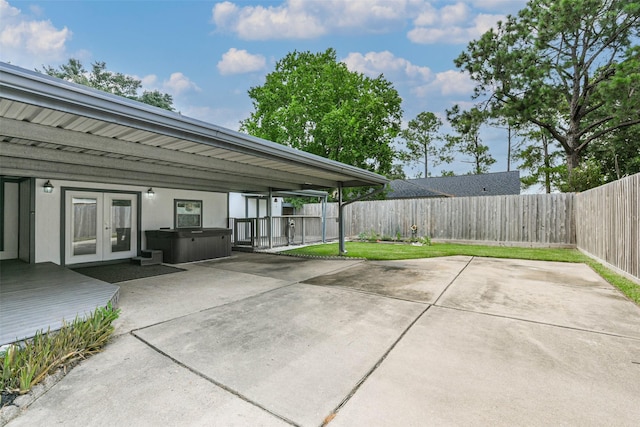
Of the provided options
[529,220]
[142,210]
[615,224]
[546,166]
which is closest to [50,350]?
[142,210]

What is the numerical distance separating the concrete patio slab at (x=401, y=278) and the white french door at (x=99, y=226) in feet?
18.9

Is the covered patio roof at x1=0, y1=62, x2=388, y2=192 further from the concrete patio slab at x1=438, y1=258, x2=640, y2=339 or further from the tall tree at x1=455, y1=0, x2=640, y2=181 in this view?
the tall tree at x1=455, y1=0, x2=640, y2=181

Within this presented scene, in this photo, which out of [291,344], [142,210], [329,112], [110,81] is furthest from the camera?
[110,81]

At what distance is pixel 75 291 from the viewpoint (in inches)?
162

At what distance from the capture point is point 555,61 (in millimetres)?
14086

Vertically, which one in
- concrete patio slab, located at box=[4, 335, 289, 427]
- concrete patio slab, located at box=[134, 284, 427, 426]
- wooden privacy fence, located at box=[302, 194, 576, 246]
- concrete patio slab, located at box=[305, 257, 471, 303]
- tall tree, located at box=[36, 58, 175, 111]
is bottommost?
concrete patio slab, located at box=[4, 335, 289, 427]

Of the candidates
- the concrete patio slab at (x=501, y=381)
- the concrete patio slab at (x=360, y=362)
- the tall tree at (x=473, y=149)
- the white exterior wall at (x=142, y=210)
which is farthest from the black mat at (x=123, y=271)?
the tall tree at (x=473, y=149)

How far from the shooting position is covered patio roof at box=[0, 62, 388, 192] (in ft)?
7.96

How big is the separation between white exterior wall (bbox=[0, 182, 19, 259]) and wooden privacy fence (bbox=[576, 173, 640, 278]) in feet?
40.4

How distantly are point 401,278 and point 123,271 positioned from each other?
20.2 feet

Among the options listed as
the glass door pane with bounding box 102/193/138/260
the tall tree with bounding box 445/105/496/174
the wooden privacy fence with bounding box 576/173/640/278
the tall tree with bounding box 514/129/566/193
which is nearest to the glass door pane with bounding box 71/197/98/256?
the glass door pane with bounding box 102/193/138/260

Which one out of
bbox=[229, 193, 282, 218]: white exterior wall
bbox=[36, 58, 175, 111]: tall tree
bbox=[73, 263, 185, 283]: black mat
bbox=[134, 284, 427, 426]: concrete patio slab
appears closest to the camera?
bbox=[134, 284, 427, 426]: concrete patio slab

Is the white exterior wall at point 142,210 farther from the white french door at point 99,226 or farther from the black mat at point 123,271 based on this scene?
the black mat at point 123,271

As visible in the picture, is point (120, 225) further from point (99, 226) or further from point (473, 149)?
point (473, 149)
